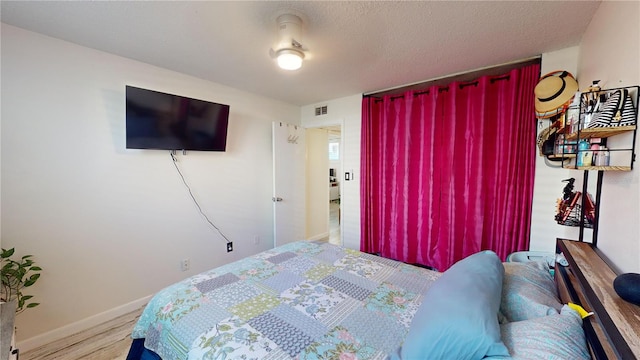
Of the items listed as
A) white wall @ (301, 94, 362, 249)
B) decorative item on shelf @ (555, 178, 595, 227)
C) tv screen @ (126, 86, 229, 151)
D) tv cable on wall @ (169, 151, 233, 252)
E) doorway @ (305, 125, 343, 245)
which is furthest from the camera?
doorway @ (305, 125, 343, 245)

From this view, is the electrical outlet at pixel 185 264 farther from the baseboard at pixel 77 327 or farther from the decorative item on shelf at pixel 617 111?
the decorative item on shelf at pixel 617 111

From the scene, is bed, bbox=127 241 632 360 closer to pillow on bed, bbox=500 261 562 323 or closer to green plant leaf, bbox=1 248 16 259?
pillow on bed, bbox=500 261 562 323

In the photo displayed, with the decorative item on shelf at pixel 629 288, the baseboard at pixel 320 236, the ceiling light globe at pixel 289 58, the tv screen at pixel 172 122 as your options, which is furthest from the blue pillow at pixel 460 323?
the baseboard at pixel 320 236

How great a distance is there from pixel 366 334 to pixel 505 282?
73 centimetres

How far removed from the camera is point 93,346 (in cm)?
190

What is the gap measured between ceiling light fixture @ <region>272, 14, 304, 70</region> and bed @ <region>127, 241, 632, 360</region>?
1524 mm

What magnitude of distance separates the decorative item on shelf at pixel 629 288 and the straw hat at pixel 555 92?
138 centimetres

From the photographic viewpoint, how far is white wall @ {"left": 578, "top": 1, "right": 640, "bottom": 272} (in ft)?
3.18

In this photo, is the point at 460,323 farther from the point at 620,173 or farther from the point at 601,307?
the point at 620,173

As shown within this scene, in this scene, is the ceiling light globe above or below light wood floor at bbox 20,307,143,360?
above

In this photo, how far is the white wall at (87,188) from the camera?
5.94 feet

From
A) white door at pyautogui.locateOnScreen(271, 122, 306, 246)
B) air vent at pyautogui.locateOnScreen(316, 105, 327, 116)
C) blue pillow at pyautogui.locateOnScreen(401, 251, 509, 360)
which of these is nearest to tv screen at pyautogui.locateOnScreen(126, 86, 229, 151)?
white door at pyautogui.locateOnScreen(271, 122, 306, 246)

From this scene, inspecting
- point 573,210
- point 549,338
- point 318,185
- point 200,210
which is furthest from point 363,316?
point 318,185

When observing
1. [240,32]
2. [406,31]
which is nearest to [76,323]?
[240,32]
